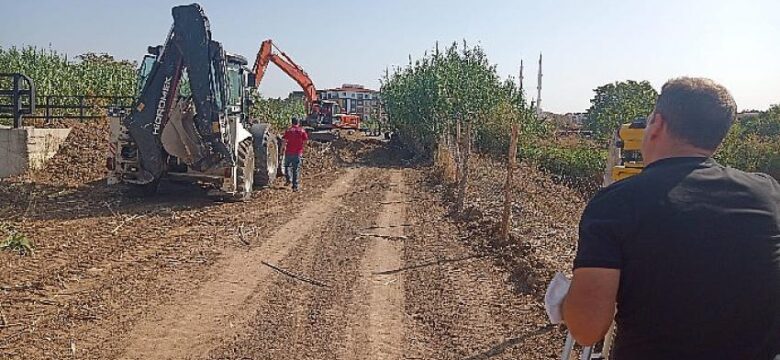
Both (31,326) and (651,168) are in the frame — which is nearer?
(651,168)

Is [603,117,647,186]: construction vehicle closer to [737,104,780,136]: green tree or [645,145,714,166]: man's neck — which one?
[645,145,714,166]: man's neck

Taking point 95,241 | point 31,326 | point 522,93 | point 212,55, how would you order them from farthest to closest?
point 522,93, point 212,55, point 95,241, point 31,326

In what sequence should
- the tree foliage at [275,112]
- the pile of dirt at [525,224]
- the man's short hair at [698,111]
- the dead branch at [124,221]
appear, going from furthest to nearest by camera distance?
the tree foliage at [275,112]
the dead branch at [124,221]
the pile of dirt at [525,224]
the man's short hair at [698,111]

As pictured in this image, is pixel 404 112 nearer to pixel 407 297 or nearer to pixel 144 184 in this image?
pixel 144 184

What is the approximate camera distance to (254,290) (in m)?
7.23

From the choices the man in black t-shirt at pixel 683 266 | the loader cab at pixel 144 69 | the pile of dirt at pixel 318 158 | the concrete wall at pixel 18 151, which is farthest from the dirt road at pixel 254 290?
the pile of dirt at pixel 318 158

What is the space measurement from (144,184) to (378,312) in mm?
7407

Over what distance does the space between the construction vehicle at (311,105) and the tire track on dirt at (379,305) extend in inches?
534

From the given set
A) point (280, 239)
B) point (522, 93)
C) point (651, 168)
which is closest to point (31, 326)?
point (280, 239)

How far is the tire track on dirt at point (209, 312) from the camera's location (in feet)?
18.2

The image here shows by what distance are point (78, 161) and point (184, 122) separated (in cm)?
502

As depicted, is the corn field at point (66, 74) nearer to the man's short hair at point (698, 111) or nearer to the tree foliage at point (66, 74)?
the tree foliage at point (66, 74)

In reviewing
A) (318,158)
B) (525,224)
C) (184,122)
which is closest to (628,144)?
(525,224)

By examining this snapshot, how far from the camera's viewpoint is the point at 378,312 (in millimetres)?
6648
